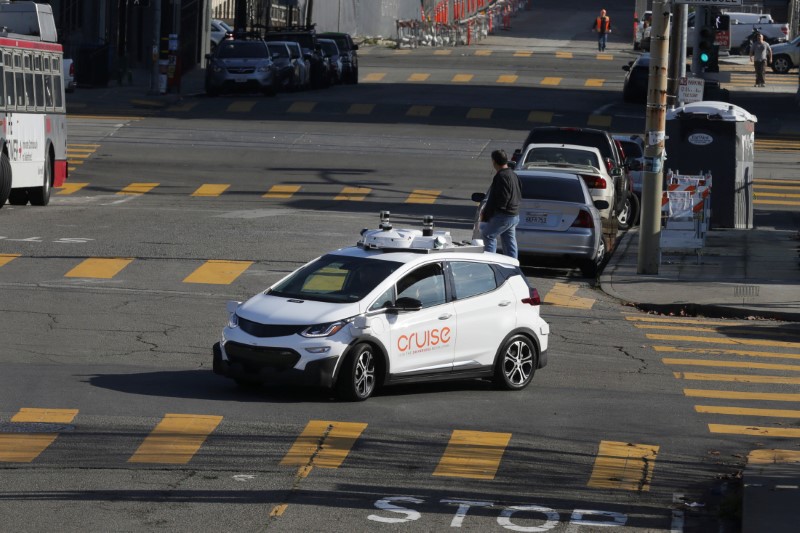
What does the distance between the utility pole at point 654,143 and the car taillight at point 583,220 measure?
1.14m

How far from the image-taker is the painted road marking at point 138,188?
3400 centimetres

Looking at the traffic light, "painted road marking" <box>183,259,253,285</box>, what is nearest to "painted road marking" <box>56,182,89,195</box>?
"painted road marking" <box>183,259,253,285</box>

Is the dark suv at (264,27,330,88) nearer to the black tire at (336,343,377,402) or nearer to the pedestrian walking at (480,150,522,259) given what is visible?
the pedestrian walking at (480,150,522,259)

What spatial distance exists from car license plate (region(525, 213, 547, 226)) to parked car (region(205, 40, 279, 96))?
89.2 feet

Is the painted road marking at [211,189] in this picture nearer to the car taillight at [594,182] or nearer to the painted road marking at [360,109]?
the car taillight at [594,182]

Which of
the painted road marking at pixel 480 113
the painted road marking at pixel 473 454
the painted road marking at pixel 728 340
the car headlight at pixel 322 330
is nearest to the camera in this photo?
the painted road marking at pixel 473 454

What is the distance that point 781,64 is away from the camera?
221 ft

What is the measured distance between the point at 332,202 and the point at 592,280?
9.68m

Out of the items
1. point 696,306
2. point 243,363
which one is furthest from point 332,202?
point 243,363

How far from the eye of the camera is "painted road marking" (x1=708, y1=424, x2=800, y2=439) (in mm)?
13844

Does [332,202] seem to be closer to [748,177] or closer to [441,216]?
[441,216]

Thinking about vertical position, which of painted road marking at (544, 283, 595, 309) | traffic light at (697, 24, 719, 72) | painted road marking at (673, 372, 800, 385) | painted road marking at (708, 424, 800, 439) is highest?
traffic light at (697, 24, 719, 72)

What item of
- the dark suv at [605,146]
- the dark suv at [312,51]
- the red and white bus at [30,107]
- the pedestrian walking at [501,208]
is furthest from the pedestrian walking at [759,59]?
the pedestrian walking at [501,208]

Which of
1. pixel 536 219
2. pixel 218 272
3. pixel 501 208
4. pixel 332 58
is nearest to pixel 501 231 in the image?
pixel 501 208
